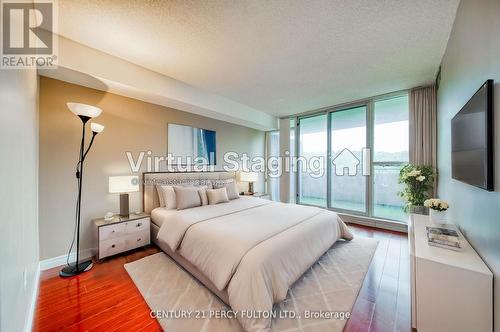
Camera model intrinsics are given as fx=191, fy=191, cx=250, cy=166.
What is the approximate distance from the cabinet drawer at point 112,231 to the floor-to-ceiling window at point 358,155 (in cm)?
421

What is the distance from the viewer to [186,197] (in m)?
3.16

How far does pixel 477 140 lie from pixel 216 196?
3199 millimetres

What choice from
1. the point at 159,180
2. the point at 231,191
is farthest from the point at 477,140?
the point at 159,180

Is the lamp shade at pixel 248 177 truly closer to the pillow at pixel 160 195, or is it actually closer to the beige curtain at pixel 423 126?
the pillow at pixel 160 195

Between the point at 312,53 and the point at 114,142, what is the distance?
3100 millimetres

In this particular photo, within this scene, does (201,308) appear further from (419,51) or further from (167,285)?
(419,51)

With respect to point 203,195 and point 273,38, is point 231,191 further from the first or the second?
point 273,38

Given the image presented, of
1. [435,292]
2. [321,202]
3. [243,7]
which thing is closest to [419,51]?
[243,7]

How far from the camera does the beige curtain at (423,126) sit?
10.8ft

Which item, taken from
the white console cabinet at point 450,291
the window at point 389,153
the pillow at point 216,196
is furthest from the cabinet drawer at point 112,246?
the window at point 389,153

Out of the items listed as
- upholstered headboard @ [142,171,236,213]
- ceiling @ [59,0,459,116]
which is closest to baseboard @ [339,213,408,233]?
ceiling @ [59,0,459,116]

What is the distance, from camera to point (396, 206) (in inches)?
151

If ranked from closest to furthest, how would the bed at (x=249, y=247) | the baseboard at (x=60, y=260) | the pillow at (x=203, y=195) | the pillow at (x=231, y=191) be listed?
the bed at (x=249, y=247), the baseboard at (x=60, y=260), the pillow at (x=203, y=195), the pillow at (x=231, y=191)

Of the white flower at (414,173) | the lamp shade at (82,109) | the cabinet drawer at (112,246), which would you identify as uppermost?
the lamp shade at (82,109)
